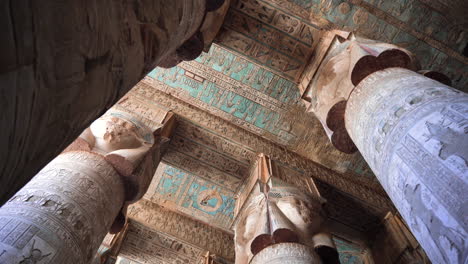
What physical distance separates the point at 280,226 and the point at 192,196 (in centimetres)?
262

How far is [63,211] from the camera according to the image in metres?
2.10

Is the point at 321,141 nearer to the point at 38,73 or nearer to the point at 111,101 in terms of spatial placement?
the point at 111,101

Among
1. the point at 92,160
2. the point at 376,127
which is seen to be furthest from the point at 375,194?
the point at 92,160

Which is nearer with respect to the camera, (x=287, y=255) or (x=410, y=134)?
(x=410, y=134)

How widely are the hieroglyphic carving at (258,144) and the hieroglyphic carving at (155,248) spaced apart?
1976 mm

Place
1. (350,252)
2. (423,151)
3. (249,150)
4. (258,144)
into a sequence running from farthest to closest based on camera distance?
(350,252), (258,144), (249,150), (423,151)

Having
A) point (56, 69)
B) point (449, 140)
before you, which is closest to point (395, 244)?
point (449, 140)

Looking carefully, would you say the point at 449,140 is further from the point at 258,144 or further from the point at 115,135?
the point at 258,144

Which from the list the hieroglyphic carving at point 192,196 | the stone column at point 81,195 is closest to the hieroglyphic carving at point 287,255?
the stone column at point 81,195

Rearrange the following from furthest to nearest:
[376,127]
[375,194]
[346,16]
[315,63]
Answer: [375,194], [346,16], [315,63], [376,127]

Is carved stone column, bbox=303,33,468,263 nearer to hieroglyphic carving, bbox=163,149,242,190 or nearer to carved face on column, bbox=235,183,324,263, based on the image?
carved face on column, bbox=235,183,324,263

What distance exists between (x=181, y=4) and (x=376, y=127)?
1668mm

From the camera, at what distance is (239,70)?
16.1 ft

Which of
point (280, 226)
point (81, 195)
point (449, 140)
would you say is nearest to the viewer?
point (449, 140)
